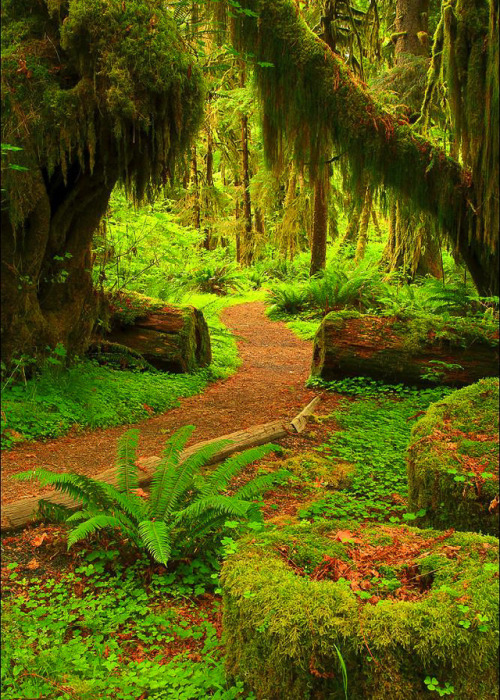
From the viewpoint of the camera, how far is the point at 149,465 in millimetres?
3336

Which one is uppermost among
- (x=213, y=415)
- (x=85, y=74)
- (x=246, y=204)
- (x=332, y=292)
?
(x=85, y=74)

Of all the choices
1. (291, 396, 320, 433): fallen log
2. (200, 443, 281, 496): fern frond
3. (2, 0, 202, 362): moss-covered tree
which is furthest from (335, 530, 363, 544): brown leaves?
(2, 0, 202, 362): moss-covered tree

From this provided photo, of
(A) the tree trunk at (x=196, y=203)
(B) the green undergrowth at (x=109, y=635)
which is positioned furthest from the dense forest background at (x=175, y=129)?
(A) the tree trunk at (x=196, y=203)

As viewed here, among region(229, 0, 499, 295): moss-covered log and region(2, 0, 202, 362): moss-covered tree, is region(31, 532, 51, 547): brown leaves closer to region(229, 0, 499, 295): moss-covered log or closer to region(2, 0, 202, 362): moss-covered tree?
region(2, 0, 202, 362): moss-covered tree

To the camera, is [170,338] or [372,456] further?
[170,338]

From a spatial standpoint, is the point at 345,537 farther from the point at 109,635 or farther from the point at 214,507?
the point at 109,635

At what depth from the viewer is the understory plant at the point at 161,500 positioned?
2.71m

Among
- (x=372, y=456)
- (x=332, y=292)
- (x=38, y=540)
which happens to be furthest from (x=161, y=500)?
(x=332, y=292)

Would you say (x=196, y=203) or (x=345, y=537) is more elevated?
(x=196, y=203)

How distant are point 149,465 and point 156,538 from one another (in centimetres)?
65

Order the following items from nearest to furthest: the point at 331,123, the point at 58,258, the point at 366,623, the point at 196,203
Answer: the point at 366,623
the point at 58,258
the point at 331,123
the point at 196,203

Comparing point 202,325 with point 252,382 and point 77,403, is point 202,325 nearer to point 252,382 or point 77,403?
point 252,382

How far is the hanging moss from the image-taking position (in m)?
4.38

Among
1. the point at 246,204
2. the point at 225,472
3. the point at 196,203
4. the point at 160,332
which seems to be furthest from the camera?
the point at 196,203
